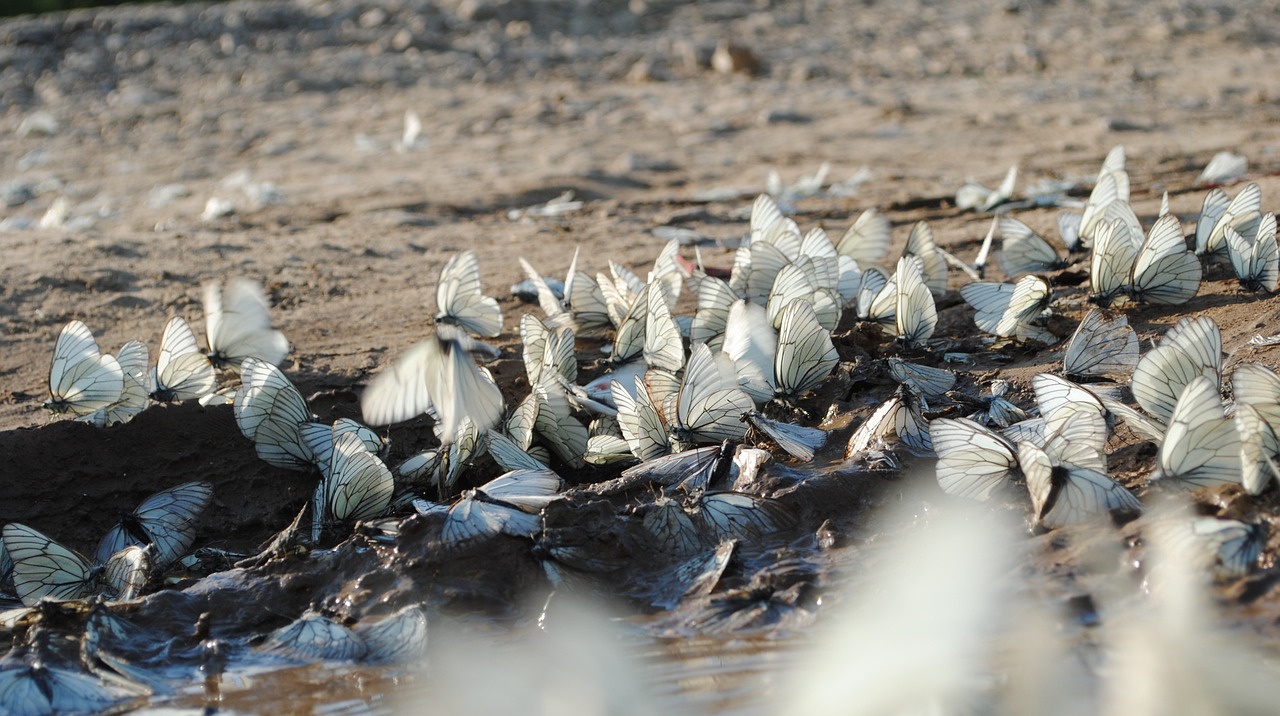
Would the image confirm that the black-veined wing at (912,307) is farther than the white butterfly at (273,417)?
Yes

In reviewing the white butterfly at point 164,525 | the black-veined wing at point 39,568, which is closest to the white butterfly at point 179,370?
the white butterfly at point 164,525

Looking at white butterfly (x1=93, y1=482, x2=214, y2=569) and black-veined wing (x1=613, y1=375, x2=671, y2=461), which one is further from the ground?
black-veined wing (x1=613, y1=375, x2=671, y2=461)

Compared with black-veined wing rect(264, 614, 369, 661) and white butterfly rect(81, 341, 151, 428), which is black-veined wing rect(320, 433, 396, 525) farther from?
white butterfly rect(81, 341, 151, 428)

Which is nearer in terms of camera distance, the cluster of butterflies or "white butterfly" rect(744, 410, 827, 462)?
the cluster of butterflies

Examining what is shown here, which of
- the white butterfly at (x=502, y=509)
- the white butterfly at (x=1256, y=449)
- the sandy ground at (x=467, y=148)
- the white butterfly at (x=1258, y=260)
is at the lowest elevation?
the sandy ground at (x=467, y=148)

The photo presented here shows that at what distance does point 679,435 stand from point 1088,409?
3.58 feet

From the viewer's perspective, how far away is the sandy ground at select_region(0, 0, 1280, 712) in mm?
4184

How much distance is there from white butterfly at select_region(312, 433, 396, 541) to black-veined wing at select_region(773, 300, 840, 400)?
1.19m

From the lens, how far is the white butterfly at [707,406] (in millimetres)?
3475

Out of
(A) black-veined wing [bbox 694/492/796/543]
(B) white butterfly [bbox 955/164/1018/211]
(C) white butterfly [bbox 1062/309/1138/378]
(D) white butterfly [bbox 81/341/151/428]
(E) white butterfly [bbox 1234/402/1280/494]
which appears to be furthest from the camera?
(B) white butterfly [bbox 955/164/1018/211]

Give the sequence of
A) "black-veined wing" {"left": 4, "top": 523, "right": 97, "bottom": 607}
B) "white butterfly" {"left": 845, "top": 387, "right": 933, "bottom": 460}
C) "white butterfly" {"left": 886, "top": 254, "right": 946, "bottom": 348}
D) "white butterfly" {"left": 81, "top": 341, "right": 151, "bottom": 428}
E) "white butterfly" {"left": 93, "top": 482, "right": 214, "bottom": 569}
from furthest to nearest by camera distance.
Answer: "white butterfly" {"left": 886, "top": 254, "right": 946, "bottom": 348}
"white butterfly" {"left": 81, "top": 341, "right": 151, "bottom": 428}
"white butterfly" {"left": 93, "top": 482, "right": 214, "bottom": 569}
"white butterfly" {"left": 845, "top": 387, "right": 933, "bottom": 460}
"black-veined wing" {"left": 4, "top": 523, "right": 97, "bottom": 607}

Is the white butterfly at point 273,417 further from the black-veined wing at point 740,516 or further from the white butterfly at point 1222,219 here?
the white butterfly at point 1222,219

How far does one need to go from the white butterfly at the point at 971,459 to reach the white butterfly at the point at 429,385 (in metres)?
1.15

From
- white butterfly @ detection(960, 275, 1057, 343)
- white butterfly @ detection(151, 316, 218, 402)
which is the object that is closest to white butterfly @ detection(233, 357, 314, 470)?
white butterfly @ detection(151, 316, 218, 402)
